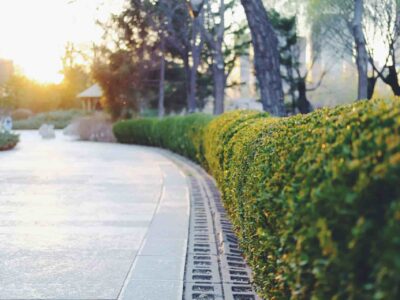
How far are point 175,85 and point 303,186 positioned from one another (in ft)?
94.4

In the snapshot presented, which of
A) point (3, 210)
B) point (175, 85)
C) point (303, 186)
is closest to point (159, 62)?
point (175, 85)

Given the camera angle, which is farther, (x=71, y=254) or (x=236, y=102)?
(x=236, y=102)

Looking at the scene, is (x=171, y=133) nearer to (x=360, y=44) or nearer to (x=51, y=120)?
(x=360, y=44)

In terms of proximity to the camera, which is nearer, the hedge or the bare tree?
the hedge

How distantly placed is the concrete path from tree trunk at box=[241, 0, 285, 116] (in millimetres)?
2215

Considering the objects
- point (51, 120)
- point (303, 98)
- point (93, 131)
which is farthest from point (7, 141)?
point (51, 120)

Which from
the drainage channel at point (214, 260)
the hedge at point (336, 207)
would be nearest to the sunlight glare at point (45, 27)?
the drainage channel at point (214, 260)

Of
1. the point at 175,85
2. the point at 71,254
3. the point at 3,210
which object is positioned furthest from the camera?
the point at 175,85

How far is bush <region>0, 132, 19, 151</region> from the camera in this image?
1766 cm

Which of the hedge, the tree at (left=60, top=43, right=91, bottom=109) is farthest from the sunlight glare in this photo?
the hedge

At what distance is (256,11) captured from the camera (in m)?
9.14

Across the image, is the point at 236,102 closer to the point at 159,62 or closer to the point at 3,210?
the point at 159,62

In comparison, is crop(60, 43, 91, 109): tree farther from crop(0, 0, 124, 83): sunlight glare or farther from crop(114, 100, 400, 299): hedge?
crop(114, 100, 400, 299): hedge

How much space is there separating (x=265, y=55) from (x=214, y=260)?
5.60 m
